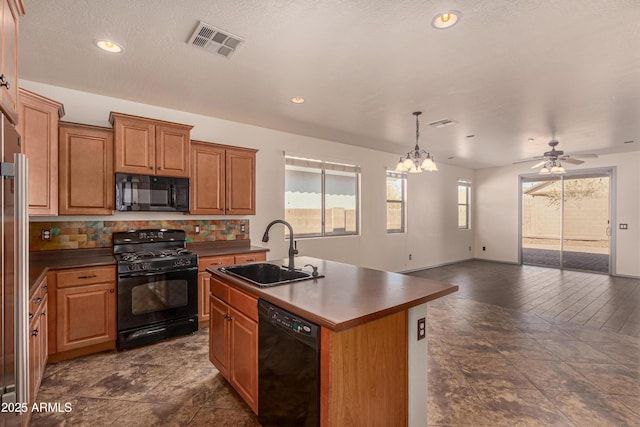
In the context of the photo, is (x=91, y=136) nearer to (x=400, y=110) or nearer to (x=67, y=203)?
(x=67, y=203)

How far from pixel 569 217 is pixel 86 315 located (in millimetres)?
9231

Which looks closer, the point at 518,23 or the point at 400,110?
the point at 518,23

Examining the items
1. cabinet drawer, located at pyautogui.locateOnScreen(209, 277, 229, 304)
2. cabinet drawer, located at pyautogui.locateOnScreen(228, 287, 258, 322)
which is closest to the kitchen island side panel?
cabinet drawer, located at pyautogui.locateOnScreen(228, 287, 258, 322)

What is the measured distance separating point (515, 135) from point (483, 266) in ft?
13.0

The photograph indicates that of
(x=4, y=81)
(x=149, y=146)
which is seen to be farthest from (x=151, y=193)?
(x=4, y=81)

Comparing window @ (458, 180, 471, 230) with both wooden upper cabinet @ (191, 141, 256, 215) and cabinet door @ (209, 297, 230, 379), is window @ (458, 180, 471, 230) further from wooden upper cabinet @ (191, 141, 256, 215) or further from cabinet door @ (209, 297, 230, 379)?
cabinet door @ (209, 297, 230, 379)

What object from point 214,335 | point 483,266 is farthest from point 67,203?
point 483,266

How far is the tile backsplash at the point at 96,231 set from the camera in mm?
3006

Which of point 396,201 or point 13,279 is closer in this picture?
point 13,279

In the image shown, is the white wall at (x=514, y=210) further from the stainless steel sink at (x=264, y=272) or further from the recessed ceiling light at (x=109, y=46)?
the recessed ceiling light at (x=109, y=46)

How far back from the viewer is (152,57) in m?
2.57

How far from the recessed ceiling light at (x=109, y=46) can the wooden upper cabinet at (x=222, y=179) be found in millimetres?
1350

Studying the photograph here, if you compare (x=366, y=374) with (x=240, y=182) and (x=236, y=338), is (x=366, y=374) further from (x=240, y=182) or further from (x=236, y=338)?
(x=240, y=182)

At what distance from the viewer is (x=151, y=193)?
11.2 ft
